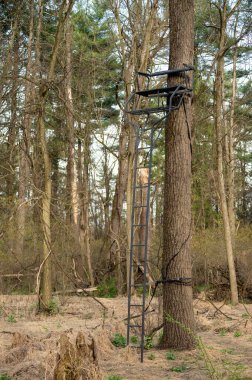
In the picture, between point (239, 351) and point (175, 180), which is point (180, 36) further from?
point (239, 351)

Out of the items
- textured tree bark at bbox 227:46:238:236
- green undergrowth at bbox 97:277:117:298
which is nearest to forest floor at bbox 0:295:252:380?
green undergrowth at bbox 97:277:117:298

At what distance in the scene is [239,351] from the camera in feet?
29.7

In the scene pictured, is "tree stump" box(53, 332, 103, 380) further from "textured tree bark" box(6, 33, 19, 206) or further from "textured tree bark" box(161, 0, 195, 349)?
"textured tree bark" box(6, 33, 19, 206)

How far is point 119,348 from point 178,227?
6.25ft

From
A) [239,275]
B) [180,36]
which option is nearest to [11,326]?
[180,36]

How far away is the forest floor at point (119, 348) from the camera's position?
277 inches

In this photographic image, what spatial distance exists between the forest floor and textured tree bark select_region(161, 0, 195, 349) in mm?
339

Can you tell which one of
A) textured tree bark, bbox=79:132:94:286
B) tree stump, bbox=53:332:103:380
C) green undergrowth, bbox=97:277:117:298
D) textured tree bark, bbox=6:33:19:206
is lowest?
tree stump, bbox=53:332:103:380

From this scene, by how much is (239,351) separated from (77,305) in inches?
256

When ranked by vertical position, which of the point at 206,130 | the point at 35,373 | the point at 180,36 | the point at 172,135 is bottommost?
the point at 35,373

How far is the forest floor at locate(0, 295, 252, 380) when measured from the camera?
23.1 ft

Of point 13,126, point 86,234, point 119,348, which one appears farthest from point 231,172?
point 119,348

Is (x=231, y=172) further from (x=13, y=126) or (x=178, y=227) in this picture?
(x=178, y=227)

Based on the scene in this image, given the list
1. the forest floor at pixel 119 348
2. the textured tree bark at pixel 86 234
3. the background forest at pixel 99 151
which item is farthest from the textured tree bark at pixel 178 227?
the textured tree bark at pixel 86 234
